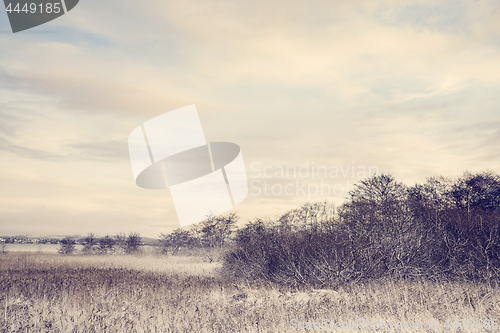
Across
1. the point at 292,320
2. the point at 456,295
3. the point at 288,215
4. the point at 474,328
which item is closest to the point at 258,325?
the point at 292,320

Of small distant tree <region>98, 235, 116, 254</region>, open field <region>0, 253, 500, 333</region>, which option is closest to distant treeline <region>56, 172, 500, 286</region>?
open field <region>0, 253, 500, 333</region>

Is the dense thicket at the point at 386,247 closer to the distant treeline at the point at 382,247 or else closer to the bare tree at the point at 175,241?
the distant treeline at the point at 382,247

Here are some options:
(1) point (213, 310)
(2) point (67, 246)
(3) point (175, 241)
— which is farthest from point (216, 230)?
(1) point (213, 310)

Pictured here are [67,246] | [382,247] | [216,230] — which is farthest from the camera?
[67,246]

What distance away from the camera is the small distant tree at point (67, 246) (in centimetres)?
4275

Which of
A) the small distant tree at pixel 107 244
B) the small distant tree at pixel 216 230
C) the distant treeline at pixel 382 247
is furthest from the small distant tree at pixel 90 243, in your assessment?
the distant treeline at pixel 382 247

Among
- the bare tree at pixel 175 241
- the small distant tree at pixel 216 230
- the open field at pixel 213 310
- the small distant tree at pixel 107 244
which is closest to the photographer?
the open field at pixel 213 310

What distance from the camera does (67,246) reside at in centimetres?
4322

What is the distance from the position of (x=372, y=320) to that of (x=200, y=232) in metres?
31.8

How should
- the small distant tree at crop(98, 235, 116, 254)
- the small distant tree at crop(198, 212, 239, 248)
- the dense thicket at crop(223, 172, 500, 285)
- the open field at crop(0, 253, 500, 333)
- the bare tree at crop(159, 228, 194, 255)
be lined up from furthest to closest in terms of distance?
the small distant tree at crop(98, 235, 116, 254), the bare tree at crop(159, 228, 194, 255), the small distant tree at crop(198, 212, 239, 248), the dense thicket at crop(223, 172, 500, 285), the open field at crop(0, 253, 500, 333)

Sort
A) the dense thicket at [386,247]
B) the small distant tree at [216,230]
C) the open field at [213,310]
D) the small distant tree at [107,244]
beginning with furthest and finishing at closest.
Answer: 1. the small distant tree at [107,244]
2. the small distant tree at [216,230]
3. the dense thicket at [386,247]
4. the open field at [213,310]

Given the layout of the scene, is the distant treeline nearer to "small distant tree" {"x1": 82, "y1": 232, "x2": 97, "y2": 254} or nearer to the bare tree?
the bare tree

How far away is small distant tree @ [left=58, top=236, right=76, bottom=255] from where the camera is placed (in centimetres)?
4275

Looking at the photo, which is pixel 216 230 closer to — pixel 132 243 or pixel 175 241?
pixel 175 241
